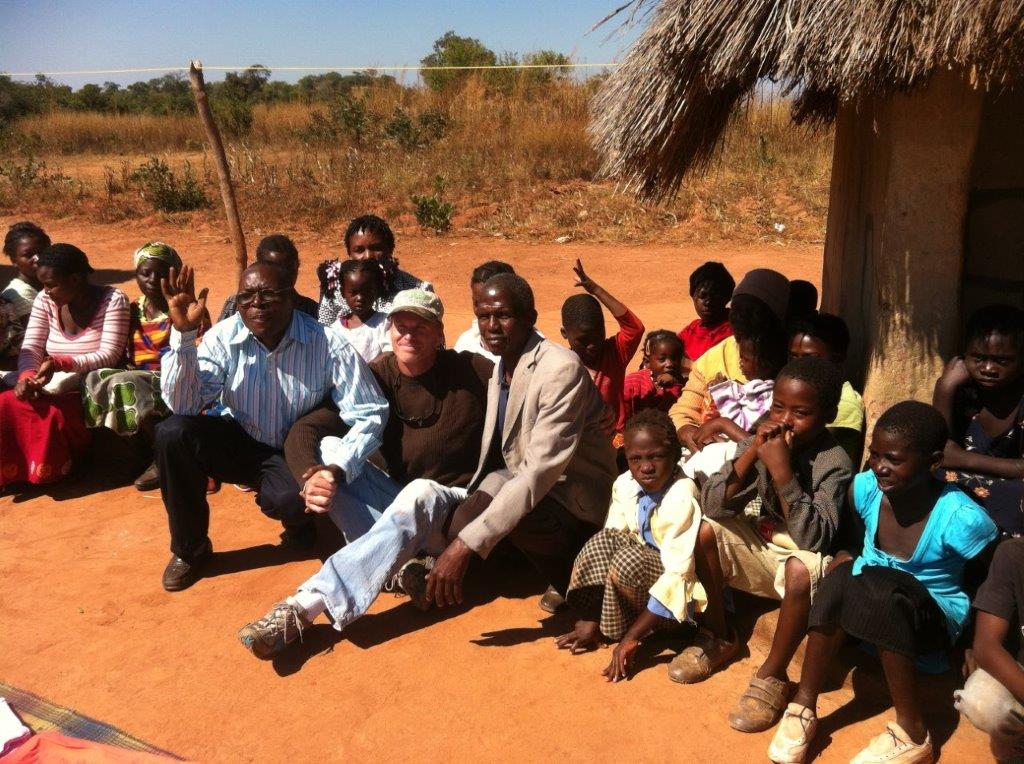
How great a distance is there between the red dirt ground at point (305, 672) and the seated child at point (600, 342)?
105 cm

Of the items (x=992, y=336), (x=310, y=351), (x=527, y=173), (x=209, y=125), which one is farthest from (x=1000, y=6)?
(x=527, y=173)

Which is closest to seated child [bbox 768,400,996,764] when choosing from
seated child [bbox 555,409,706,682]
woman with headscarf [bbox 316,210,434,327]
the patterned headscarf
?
seated child [bbox 555,409,706,682]

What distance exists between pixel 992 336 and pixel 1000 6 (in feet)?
3.79

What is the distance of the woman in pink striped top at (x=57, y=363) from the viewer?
199 inches

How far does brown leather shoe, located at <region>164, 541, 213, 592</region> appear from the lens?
13.4 feet

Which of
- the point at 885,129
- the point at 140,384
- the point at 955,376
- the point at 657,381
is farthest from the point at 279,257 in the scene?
the point at 955,376

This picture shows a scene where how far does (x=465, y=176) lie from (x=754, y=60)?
11.2m

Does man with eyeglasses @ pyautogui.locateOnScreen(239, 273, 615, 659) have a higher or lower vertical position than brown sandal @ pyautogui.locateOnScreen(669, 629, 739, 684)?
higher

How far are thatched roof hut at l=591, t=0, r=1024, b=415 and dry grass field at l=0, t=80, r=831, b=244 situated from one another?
736 centimetres

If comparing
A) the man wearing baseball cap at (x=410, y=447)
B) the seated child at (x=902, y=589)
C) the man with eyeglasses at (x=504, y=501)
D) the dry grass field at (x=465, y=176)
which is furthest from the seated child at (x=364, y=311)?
the dry grass field at (x=465, y=176)

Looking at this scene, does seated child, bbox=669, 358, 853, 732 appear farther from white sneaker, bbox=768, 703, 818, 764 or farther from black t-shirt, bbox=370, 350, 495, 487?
black t-shirt, bbox=370, 350, 495, 487

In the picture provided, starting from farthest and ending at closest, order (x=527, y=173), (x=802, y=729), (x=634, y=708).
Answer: (x=527, y=173), (x=634, y=708), (x=802, y=729)

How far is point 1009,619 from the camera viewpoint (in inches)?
103

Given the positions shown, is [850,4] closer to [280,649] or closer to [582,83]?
[280,649]
